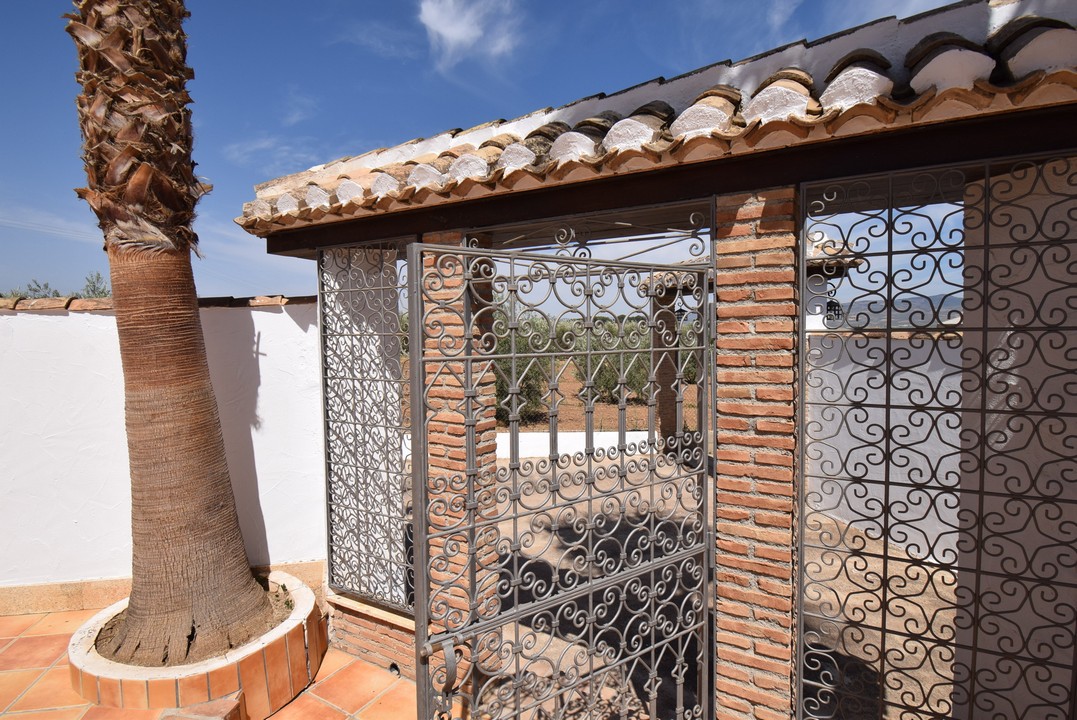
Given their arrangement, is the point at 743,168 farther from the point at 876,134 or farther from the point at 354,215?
the point at 354,215

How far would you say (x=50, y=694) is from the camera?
3.55 metres

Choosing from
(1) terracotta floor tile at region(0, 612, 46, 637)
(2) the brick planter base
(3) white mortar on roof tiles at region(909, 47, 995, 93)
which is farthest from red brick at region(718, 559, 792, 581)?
(1) terracotta floor tile at region(0, 612, 46, 637)

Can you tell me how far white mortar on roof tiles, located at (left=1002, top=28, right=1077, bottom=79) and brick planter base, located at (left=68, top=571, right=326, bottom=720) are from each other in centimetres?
475

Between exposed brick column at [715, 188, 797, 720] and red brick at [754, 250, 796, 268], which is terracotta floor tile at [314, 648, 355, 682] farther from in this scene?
red brick at [754, 250, 796, 268]

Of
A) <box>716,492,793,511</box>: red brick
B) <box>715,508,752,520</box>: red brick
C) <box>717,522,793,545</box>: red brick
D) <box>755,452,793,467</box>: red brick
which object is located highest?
<box>755,452,793,467</box>: red brick

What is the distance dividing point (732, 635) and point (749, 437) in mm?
1085

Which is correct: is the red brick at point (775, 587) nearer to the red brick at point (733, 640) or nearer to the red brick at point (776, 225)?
the red brick at point (733, 640)

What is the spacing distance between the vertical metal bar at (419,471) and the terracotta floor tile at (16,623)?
4084mm

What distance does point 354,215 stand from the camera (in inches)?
154

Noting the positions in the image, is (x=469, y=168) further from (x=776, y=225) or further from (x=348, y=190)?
(x=776, y=225)

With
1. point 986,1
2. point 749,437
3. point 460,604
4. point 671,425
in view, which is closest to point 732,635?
point 749,437

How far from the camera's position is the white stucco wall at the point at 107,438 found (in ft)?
14.7

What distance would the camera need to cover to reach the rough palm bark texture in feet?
11.5

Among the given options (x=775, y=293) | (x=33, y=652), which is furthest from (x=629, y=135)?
(x=33, y=652)
